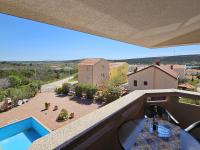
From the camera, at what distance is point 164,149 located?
1.30 metres

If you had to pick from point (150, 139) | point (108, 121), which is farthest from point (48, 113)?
point (150, 139)

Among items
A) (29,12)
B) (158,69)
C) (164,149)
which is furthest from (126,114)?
(158,69)

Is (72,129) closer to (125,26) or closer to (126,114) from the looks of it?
(126,114)

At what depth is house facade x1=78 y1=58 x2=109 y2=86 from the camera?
17.8m

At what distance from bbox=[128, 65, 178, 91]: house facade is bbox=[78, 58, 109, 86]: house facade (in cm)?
459

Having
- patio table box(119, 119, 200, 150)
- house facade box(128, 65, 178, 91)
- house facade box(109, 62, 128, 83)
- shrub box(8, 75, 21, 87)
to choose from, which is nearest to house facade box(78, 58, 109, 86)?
house facade box(109, 62, 128, 83)

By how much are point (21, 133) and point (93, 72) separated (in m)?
10.9

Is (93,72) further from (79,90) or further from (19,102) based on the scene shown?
(19,102)

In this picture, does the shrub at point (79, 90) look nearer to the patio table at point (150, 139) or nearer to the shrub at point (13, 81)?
the shrub at point (13, 81)

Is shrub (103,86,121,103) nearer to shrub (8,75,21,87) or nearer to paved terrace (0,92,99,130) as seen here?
paved terrace (0,92,99,130)

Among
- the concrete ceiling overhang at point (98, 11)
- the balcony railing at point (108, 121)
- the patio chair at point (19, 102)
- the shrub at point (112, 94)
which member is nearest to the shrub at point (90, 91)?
the shrub at point (112, 94)

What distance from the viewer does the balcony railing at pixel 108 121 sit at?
1.09 metres

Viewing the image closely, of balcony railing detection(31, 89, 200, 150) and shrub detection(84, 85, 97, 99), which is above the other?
balcony railing detection(31, 89, 200, 150)

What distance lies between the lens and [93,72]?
17.7 metres
